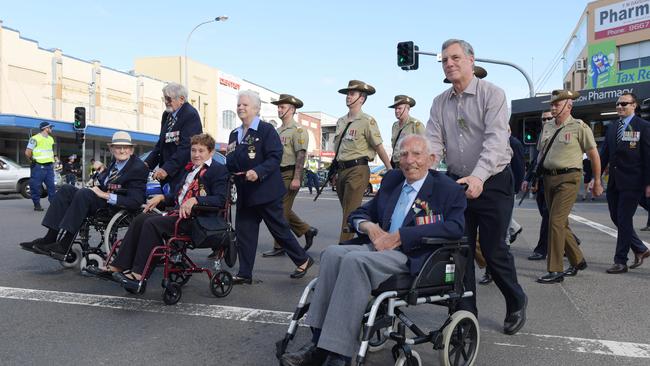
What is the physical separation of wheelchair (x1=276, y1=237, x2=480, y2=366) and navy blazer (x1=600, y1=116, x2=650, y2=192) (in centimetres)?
397

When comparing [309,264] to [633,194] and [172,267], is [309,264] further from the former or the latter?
[633,194]

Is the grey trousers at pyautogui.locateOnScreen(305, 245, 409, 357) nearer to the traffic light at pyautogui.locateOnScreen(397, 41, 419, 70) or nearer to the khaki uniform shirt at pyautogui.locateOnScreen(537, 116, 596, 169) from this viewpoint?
the khaki uniform shirt at pyautogui.locateOnScreen(537, 116, 596, 169)

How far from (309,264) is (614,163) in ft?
12.0

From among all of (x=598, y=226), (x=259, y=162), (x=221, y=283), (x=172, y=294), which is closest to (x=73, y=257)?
(x=172, y=294)

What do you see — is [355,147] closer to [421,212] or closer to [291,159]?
[291,159]

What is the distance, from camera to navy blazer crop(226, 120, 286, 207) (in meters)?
5.57

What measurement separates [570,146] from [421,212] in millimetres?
3440

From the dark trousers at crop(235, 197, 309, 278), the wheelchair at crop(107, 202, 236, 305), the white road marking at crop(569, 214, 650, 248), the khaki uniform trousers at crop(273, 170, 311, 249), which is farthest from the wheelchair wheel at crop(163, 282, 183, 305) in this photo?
the white road marking at crop(569, 214, 650, 248)

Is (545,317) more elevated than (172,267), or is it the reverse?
(172,267)

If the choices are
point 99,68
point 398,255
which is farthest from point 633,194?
point 99,68

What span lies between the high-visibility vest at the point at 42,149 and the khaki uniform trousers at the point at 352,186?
8482mm

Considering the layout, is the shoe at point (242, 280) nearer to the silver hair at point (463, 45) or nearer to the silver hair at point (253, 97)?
the silver hair at point (253, 97)

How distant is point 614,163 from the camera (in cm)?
655

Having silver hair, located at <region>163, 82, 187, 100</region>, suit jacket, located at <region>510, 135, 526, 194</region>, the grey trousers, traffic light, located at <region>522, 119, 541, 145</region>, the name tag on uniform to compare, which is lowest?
the grey trousers
